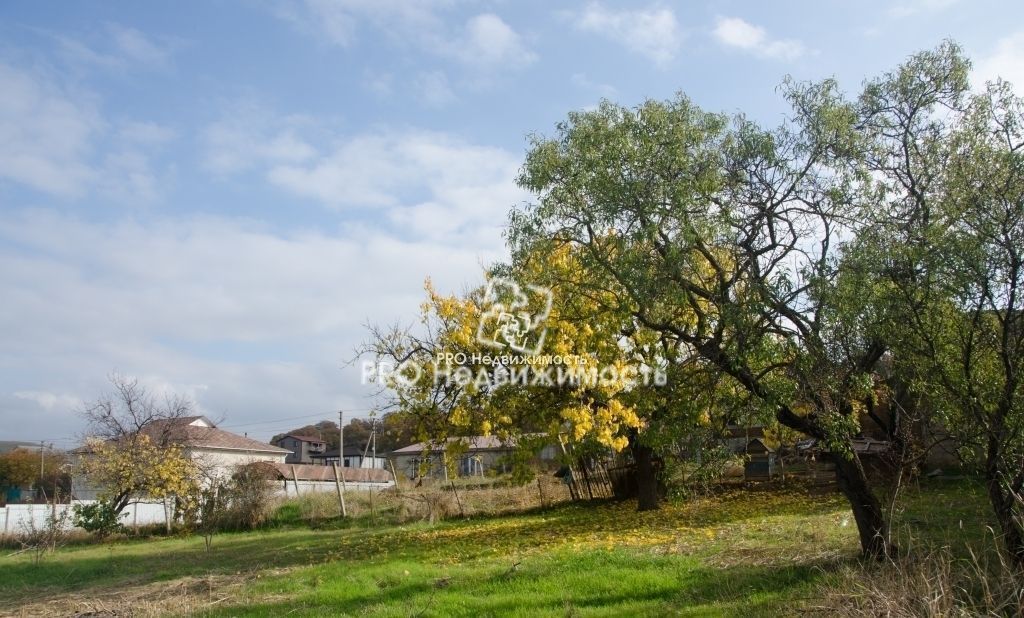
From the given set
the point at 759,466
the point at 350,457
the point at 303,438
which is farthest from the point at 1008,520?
the point at 303,438

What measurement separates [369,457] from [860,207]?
66.3 metres

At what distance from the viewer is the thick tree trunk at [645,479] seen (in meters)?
20.0

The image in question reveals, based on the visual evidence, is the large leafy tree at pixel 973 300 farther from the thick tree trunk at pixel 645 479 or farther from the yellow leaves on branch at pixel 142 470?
the yellow leaves on branch at pixel 142 470

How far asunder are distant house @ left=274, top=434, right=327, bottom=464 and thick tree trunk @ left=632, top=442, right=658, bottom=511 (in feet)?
207

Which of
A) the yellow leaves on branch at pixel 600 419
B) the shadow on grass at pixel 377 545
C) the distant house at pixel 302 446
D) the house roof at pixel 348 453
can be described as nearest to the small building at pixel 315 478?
the shadow on grass at pixel 377 545

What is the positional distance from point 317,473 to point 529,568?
31.0m

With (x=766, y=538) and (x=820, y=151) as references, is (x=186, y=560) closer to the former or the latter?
(x=766, y=538)

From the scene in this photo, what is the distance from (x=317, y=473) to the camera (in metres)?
39.3

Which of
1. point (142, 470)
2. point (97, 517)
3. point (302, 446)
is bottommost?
point (97, 517)

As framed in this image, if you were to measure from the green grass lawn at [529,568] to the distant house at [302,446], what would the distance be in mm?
59010

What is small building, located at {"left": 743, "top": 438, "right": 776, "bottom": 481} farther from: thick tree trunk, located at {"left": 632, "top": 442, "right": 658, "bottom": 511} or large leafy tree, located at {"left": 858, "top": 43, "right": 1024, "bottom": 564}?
large leafy tree, located at {"left": 858, "top": 43, "right": 1024, "bottom": 564}

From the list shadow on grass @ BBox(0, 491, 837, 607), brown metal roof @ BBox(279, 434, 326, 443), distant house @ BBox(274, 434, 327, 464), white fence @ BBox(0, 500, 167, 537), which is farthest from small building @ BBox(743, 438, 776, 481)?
brown metal roof @ BBox(279, 434, 326, 443)

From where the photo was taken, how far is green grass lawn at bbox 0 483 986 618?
871cm

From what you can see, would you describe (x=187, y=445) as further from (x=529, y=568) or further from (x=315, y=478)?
(x=529, y=568)
